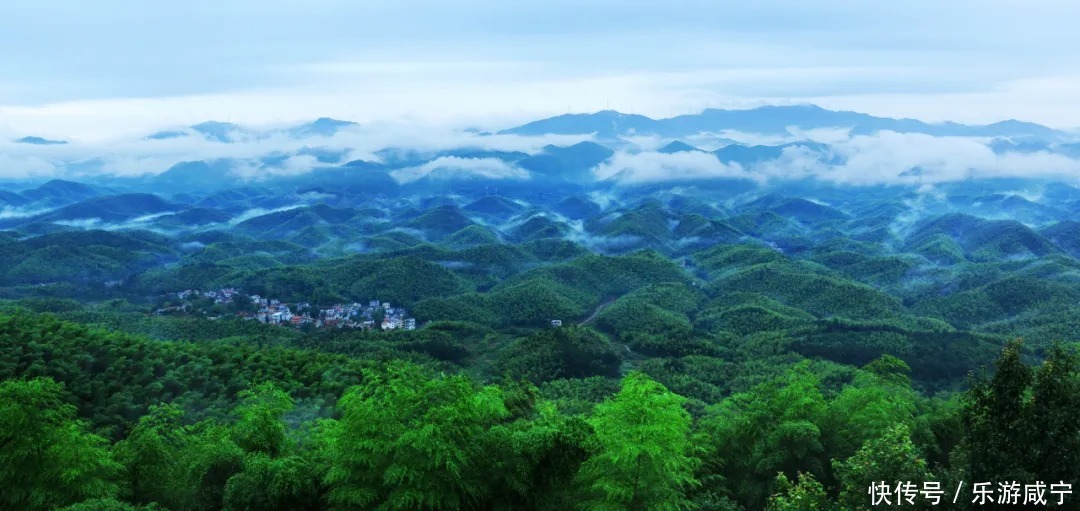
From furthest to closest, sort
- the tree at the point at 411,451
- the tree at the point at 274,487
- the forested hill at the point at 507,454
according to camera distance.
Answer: the tree at the point at 274,487, the tree at the point at 411,451, the forested hill at the point at 507,454

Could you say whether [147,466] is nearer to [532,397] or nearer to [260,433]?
[260,433]

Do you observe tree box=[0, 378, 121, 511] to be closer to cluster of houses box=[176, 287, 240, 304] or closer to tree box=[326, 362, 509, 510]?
tree box=[326, 362, 509, 510]

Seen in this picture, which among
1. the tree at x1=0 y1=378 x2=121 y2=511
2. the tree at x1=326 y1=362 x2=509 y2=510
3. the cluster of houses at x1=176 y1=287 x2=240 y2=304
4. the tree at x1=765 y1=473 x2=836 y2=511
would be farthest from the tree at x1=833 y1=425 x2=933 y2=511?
the cluster of houses at x1=176 y1=287 x2=240 y2=304

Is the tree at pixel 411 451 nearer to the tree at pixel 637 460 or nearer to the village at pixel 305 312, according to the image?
the tree at pixel 637 460

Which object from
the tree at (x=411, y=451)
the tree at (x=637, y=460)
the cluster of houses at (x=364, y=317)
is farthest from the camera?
the cluster of houses at (x=364, y=317)

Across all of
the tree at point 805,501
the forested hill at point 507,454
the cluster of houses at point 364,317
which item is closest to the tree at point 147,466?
the forested hill at point 507,454

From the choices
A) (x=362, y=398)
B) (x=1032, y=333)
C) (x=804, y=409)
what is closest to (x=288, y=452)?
(x=362, y=398)

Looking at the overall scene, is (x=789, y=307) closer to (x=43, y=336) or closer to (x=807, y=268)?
(x=807, y=268)

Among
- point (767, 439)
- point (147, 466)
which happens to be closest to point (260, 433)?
point (147, 466)
